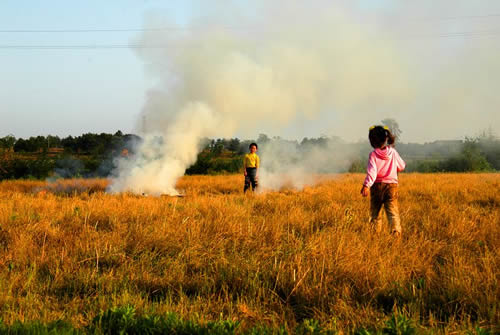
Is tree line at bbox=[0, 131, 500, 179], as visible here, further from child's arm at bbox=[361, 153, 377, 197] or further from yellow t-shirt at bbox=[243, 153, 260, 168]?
child's arm at bbox=[361, 153, 377, 197]

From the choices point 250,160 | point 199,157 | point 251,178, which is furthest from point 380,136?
point 199,157

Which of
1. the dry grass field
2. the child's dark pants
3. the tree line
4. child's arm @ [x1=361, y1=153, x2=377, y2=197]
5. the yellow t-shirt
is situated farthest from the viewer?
the tree line

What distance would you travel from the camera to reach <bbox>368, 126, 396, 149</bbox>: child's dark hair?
6859 millimetres

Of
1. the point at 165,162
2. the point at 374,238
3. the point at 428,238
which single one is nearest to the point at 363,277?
the point at 374,238

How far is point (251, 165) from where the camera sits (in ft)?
47.2

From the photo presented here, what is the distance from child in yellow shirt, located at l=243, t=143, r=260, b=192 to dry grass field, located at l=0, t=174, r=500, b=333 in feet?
22.5

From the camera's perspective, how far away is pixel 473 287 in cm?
388

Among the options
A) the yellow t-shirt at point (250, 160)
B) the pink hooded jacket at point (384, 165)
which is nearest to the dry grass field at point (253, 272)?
the pink hooded jacket at point (384, 165)

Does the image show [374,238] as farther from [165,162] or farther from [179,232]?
[165,162]

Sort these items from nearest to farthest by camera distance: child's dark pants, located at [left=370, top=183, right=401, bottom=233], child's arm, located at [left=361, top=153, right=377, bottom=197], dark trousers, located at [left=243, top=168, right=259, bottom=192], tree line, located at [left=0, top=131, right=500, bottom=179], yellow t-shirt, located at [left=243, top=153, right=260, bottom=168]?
child's arm, located at [left=361, top=153, right=377, bottom=197] → child's dark pants, located at [left=370, top=183, right=401, bottom=233] → yellow t-shirt, located at [left=243, top=153, right=260, bottom=168] → dark trousers, located at [left=243, top=168, right=259, bottom=192] → tree line, located at [left=0, top=131, right=500, bottom=179]

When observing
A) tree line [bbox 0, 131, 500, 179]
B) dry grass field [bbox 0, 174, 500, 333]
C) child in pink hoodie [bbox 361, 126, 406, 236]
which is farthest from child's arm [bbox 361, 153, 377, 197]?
tree line [bbox 0, 131, 500, 179]

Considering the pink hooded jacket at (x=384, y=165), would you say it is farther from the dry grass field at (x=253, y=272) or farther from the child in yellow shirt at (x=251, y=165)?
the child in yellow shirt at (x=251, y=165)

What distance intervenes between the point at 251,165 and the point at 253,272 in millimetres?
9848

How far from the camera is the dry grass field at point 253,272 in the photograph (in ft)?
12.1
